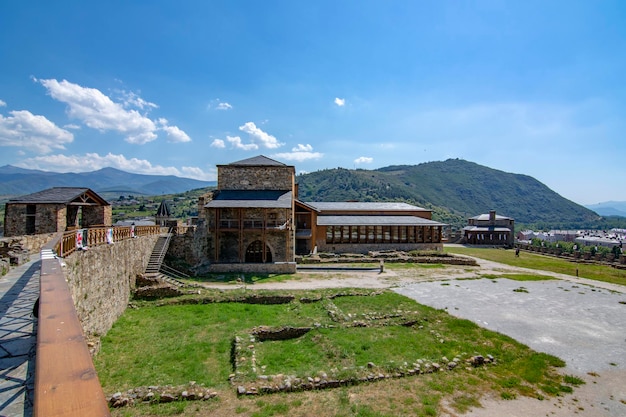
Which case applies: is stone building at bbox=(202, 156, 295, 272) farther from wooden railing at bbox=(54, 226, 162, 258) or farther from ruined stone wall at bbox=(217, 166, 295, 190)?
wooden railing at bbox=(54, 226, 162, 258)

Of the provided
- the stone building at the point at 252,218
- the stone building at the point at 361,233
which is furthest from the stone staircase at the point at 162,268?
the stone building at the point at 361,233

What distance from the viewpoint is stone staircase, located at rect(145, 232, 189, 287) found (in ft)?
70.1

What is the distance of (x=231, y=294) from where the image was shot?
19312 millimetres

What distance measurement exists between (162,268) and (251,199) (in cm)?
941

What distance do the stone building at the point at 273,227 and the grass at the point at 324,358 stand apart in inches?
461

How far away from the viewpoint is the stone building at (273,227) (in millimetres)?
28609

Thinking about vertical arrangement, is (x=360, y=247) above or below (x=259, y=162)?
below

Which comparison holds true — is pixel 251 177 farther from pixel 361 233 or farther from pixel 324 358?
pixel 324 358

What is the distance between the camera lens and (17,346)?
4824 mm

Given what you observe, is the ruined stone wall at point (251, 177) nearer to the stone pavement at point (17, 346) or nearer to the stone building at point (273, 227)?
the stone building at point (273, 227)

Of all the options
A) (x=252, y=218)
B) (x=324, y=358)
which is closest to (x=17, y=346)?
(x=324, y=358)

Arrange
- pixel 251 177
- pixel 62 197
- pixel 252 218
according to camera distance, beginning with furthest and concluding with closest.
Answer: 1. pixel 251 177
2. pixel 252 218
3. pixel 62 197

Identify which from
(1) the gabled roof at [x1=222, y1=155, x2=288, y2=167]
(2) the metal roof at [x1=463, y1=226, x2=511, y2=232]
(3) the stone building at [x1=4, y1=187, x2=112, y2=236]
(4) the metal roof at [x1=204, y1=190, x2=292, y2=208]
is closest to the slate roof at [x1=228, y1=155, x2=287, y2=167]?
(1) the gabled roof at [x1=222, y1=155, x2=288, y2=167]

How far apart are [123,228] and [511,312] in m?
21.9
